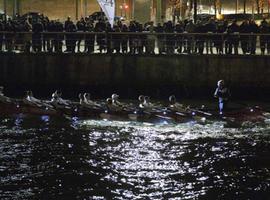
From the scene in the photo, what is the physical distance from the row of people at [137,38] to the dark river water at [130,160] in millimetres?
7526

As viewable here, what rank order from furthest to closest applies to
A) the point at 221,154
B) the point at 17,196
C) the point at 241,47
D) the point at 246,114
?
the point at 241,47
the point at 246,114
the point at 221,154
the point at 17,196

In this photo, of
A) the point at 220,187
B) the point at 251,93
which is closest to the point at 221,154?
the point at 220,187

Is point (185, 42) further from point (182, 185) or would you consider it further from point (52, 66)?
point (182, 185)

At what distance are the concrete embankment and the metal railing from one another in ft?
1.57

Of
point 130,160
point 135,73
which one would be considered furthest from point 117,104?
point 135,73

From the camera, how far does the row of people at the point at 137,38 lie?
32.8 meters

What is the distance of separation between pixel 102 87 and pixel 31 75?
3699 millimetres

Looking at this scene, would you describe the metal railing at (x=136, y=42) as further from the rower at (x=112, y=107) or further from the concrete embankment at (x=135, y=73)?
the rower at (x=112, y=107)

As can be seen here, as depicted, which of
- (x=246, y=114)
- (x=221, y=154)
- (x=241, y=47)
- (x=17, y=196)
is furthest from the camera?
(x=241, y=47)

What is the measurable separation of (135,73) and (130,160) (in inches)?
522

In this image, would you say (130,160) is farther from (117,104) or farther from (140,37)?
(140,37)

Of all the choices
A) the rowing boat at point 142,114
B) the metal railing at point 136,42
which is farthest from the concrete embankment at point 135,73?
the rowing boat at point 142,114

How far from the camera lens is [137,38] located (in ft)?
111

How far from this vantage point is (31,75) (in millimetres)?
35031
